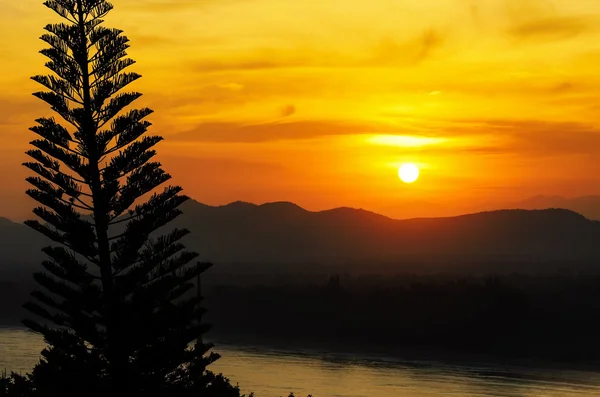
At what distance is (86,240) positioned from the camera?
22.8 meters

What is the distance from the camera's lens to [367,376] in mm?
52781

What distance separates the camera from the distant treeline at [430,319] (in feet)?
230

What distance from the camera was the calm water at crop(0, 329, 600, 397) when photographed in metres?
47.4

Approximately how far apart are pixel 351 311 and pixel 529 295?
15.4m

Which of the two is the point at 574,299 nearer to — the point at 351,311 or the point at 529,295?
the point at 529,295

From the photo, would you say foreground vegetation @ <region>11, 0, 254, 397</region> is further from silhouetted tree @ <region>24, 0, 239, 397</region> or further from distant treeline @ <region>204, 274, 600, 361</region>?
distant treeline @ <region>204, 274, 600, 361</region>

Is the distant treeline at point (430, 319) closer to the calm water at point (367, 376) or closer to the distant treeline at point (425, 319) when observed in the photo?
the distant treeline at point (425, 319)

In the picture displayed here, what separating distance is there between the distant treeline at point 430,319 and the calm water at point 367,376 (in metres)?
9.41

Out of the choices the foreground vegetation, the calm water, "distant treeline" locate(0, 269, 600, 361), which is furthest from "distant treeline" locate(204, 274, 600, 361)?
the foreground vegetation

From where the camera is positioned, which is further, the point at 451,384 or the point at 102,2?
the point at 451,384

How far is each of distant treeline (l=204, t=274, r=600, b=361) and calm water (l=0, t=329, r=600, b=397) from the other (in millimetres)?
9407

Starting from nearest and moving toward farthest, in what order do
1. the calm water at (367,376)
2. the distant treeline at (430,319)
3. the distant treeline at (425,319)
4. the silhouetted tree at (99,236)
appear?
the silhouetted tree at (99,236) < the calm water at (367,376) < the distant treeline at (425,319) < the distant treeline at (430,319)

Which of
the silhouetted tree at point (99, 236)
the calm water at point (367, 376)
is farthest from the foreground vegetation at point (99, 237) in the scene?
the calm water at point (367, 376)

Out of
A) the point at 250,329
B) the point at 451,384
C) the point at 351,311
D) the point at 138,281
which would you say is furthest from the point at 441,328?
the point at 138,281
